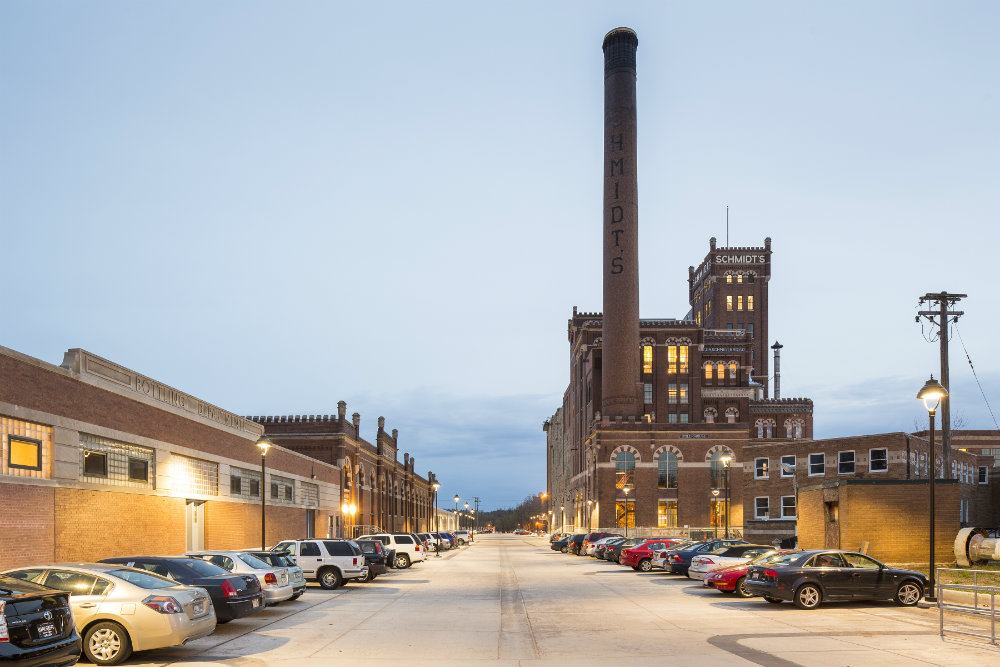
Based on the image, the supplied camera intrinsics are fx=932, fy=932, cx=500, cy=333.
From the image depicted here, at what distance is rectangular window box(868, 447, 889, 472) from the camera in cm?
5256

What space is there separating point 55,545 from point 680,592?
1789 centimetres

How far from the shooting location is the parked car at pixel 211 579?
59.0ft

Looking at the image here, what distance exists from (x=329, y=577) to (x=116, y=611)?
1558cm

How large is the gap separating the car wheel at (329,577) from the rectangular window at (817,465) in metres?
37.2

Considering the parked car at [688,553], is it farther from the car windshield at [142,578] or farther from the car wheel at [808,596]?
the car windshield at [142,578]

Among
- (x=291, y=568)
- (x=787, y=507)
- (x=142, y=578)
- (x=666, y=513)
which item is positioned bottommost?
(x=666, y=513)

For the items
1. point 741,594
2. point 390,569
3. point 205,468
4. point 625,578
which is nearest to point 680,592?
point 741,594

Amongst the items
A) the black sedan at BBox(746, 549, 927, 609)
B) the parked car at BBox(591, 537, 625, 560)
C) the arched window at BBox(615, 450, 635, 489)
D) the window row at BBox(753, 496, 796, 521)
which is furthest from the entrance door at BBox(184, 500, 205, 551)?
the arched window at BBox(615, 450, 635, 489)

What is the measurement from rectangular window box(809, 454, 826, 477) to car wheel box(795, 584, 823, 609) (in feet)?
120

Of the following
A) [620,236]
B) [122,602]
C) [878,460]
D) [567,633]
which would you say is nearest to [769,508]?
[878,460]

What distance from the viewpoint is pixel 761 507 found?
64.7 metres

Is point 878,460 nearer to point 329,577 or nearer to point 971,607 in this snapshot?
point 329,577

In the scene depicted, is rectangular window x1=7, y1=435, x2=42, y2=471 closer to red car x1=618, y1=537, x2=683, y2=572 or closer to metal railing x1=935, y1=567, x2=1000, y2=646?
metal railing x1=935, y1=567, x2=1000, y2=646

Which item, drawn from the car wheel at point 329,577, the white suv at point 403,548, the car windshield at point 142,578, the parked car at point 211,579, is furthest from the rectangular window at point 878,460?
the car windshield at point 142,578
